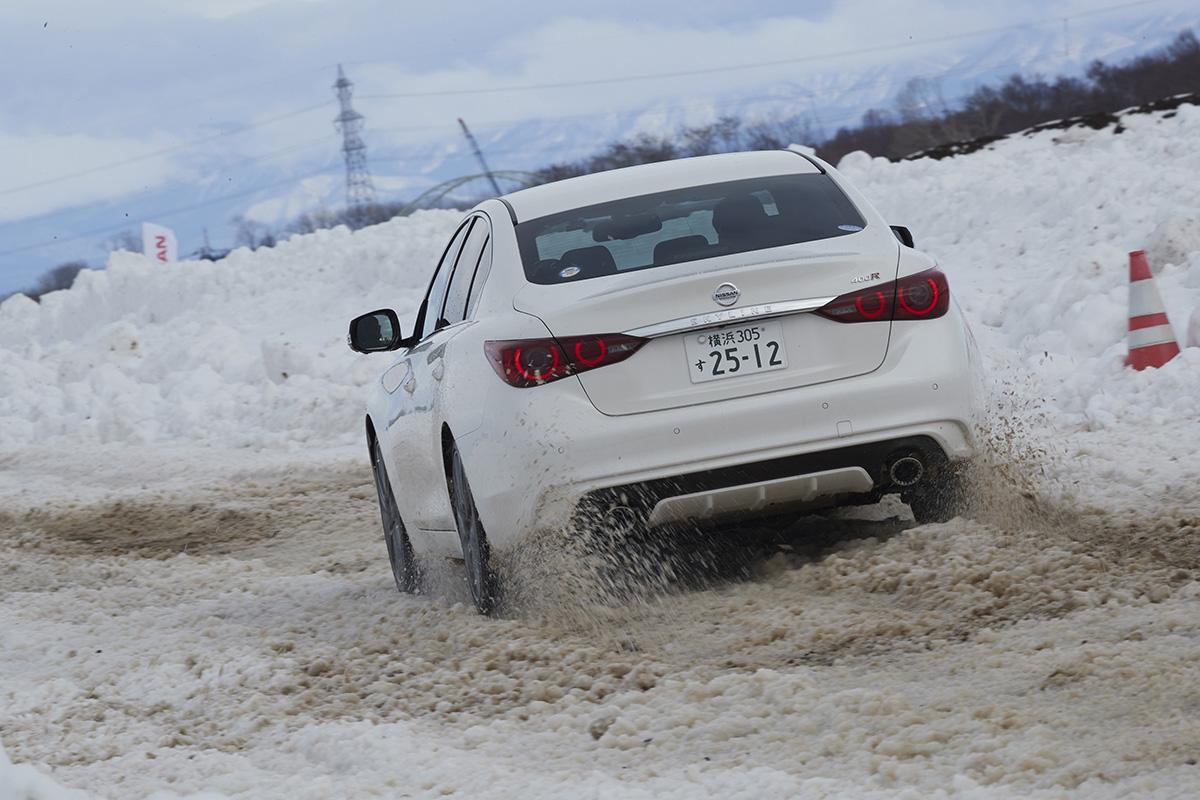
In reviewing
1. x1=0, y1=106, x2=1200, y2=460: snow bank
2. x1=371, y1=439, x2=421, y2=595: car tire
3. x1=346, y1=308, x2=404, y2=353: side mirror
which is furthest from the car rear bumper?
x1=0, y1=106, x2=1200, y2=460: snow bank

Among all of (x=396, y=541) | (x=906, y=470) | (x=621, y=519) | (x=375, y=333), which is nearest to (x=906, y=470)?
(x=906, y=470)

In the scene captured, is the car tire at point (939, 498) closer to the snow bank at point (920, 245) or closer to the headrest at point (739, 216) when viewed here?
the headrest at point (739, 216)

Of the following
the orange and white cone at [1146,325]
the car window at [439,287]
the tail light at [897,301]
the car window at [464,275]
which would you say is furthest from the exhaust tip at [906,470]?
the orange and white cone at [1146,325]

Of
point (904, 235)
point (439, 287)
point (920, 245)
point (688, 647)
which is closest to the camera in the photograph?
point (688, 647)

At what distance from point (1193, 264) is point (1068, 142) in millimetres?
9368

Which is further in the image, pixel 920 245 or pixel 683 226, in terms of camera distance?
pixel 920 245

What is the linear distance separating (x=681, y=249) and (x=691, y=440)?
2.65ft

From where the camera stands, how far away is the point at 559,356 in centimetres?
545

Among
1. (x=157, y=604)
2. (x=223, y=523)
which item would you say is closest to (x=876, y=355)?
(x=157, y=604)

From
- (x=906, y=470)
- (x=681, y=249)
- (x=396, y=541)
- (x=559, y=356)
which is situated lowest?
(x=396, y=541)

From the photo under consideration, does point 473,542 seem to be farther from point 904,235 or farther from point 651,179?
point 904,235

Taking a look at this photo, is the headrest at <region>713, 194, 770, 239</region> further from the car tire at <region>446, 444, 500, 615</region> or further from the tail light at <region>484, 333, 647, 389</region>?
the car tire at <region>446, 444, 500, 615</region>

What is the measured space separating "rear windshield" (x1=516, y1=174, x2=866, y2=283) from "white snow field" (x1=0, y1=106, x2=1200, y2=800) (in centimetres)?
106

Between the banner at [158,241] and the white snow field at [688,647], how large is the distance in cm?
2269
